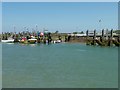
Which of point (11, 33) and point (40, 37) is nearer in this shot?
point (40, 37)

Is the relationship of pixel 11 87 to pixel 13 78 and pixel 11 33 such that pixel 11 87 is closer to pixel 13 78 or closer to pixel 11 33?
pixel 13 78

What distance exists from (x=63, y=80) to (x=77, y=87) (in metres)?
0.69

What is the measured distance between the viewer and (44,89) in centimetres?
453

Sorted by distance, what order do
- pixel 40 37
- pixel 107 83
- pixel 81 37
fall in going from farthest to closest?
1. pixel 81 37
2. pixel 40 37
3. pixel 107 83

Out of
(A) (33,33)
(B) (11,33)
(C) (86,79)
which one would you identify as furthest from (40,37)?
(C) (86,79)

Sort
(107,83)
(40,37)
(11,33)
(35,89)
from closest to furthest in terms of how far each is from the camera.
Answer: (35,89)
(107,83)
(40,37)
(11,33)

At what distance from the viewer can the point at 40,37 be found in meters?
30.9

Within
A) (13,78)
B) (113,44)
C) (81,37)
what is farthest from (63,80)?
(81,37)

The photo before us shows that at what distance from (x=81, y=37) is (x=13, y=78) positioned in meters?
29.4

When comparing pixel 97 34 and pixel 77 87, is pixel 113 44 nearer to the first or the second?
pixel 97 34

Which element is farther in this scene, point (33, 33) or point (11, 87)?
point (33, 33)

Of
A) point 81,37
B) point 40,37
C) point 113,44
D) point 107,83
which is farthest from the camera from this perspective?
point 81,37

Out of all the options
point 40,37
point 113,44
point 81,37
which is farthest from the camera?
point 81,37

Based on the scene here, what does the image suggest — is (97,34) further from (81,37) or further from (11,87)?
(11,87)
